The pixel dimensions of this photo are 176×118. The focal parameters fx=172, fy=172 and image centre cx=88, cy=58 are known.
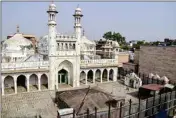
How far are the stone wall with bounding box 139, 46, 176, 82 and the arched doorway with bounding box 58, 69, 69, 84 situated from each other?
1099cm

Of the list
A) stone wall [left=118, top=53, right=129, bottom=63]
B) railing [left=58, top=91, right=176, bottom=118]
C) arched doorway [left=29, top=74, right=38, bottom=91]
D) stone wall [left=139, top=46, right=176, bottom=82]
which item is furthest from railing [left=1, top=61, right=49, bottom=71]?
stone wall [left=118, top=53, right=129, bottom=63]

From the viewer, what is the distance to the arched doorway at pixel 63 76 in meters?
21.3

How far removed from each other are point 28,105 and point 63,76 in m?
7.35

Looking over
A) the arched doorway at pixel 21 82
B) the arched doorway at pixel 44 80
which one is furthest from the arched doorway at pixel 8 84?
the arched doorway at pixel 44 80

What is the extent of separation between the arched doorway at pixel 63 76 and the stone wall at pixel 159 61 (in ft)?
36.1

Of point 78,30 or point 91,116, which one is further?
point 78,30

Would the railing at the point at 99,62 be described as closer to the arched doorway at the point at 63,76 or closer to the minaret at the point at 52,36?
the arched doorway at the point at 63,76

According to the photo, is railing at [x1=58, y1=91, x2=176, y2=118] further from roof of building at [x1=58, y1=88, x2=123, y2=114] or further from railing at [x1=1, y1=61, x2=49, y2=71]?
railing at [x1=1, y1=61, x2=49, y2=71]

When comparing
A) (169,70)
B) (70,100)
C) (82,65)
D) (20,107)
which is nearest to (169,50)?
(169,70)

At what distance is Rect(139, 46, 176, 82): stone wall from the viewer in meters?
20.8

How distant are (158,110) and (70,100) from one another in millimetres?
6257

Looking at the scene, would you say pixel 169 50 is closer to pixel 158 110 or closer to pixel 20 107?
pixel 158 110

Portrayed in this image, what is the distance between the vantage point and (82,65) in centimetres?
2133

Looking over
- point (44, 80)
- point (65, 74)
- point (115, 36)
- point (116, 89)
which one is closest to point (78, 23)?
point (65, 74)
